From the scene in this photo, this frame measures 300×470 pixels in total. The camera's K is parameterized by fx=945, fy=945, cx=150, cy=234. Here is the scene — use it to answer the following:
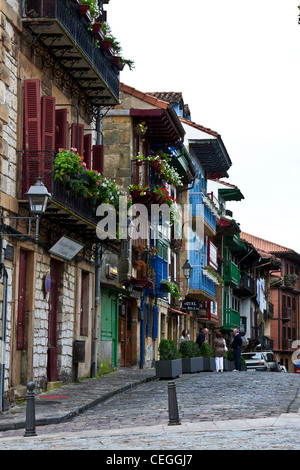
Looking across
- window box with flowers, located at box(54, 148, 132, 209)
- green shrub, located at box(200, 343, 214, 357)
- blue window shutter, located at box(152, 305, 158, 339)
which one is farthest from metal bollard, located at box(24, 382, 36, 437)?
blue window shutter, located at box(152, 305, 158, 339)

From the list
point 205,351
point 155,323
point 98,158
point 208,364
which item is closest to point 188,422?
point 98,158

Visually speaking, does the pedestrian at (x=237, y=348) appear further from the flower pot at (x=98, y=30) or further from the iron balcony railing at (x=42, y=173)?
the iron balcony railing at (x=42, y=173)

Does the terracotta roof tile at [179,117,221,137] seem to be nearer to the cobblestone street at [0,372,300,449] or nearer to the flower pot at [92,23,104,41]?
the flower pot at [92,23,104,41]

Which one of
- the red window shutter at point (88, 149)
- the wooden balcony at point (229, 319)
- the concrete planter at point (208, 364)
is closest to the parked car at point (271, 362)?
the concrete planter at point (208, 364)

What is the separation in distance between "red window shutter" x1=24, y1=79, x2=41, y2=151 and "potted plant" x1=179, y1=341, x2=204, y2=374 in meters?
11.7

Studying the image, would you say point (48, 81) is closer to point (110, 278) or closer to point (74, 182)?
point (74, 182)

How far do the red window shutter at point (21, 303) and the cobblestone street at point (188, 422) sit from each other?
83.5 inches

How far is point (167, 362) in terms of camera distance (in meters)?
25.3

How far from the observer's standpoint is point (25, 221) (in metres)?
18.9

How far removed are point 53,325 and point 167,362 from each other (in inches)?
181

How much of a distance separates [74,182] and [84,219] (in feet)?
3.59

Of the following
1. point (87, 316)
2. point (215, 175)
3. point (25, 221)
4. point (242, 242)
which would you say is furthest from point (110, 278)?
point (242, 242)

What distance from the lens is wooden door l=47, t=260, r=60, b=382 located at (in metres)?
21.5
